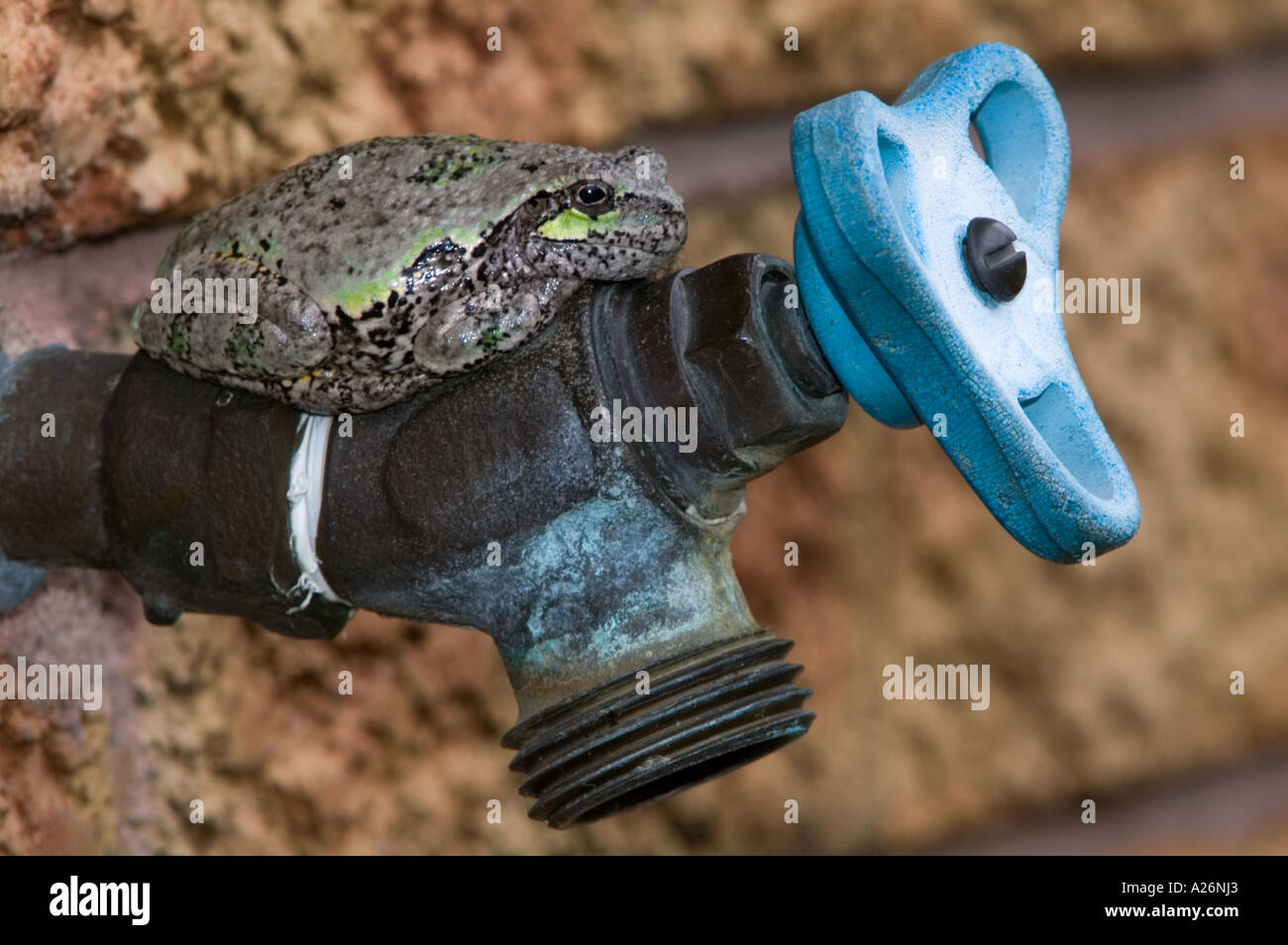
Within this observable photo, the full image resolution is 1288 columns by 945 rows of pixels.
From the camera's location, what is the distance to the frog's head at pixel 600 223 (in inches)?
22.4

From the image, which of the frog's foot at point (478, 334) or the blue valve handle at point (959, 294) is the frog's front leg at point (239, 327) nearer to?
the frog's foot at point (478, 334)

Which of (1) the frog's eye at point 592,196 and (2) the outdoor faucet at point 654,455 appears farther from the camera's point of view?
(1) the frog's eye at point 592,196

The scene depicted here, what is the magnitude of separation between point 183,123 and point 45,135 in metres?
0.06

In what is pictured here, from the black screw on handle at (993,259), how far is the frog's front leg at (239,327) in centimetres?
23

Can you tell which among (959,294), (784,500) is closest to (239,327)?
(959,294)

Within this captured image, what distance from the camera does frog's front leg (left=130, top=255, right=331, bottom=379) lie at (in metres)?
0.50

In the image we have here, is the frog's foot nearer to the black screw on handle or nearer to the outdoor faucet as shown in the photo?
the outdoor faucet

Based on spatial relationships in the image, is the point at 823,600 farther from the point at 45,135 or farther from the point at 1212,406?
the point at 45,135

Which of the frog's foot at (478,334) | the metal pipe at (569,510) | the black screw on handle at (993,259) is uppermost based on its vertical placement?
the frog's foot at (478,334)

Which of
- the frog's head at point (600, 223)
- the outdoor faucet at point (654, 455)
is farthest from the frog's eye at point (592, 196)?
the outdoor faucet at point (654, 455)

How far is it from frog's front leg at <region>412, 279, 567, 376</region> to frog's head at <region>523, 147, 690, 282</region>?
0.16ft

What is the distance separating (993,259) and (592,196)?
0.22 m

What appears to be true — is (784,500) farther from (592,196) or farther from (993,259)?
(993,259)

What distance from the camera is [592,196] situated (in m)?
0.60
